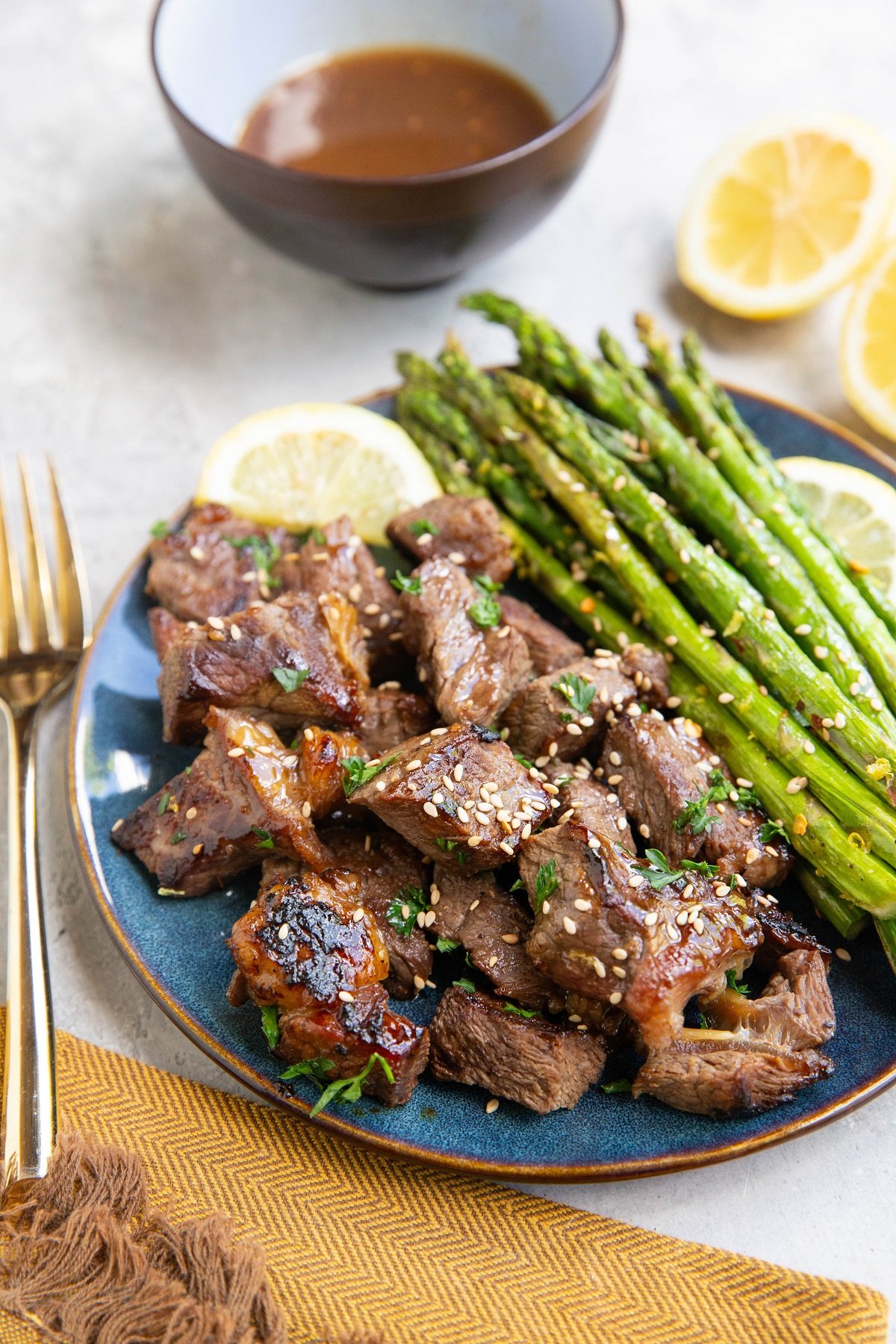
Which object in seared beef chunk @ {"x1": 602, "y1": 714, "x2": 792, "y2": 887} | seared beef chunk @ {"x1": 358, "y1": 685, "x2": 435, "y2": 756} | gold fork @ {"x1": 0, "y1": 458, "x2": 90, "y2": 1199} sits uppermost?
seared beef chunk @ {"x1": 602, "y1": 714, "x2": 792, "y2": 887}

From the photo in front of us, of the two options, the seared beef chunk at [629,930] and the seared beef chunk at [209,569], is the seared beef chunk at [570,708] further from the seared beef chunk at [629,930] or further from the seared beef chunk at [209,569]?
the seared beef chunk at [209,569]

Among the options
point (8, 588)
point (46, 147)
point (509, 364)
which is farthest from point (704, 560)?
point (46, 147)

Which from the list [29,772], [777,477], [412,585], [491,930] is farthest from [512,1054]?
[777,477]

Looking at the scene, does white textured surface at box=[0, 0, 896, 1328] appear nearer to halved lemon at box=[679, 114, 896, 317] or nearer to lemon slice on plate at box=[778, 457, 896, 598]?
halved lemon at box=[679, 114, 896, 317]

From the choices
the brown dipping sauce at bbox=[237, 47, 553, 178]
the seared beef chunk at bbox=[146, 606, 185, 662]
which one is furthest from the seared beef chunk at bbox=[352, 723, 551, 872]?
the brown dipping sauce at bbox=[237, 47, 553, 178]

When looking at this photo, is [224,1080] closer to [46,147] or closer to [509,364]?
[509,364]

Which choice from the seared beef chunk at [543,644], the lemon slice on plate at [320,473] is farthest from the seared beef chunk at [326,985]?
the lemon slice on plate at [320,473]
